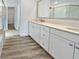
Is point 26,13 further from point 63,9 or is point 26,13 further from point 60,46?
point 60,46

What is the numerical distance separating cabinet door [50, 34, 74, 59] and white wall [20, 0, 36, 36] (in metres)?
3.61

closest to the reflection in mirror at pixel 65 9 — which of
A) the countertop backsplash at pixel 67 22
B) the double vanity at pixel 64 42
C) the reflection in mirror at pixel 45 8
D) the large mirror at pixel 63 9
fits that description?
the large mirror at pixel 63 9

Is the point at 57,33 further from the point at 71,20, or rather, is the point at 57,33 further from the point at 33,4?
the point at 33,4

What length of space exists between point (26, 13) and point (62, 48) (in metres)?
4.18

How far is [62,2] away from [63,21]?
599 millimetres

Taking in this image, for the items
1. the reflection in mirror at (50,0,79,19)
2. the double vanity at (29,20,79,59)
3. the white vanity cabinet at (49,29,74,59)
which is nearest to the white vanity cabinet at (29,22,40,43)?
the reflection in mirror at (50,0,79,19)

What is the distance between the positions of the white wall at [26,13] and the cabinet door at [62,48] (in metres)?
3.61

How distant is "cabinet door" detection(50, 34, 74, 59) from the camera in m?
2.04

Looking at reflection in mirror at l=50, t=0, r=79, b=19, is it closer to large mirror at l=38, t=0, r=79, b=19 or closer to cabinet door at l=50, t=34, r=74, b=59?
large mirror at l=38, t=0, r=79, b=19

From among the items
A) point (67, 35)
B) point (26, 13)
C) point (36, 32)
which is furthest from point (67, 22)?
point (26, 13)

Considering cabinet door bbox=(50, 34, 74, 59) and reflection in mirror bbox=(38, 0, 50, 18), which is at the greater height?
reflection in mirror bbox=(38, 0, 50, 18)

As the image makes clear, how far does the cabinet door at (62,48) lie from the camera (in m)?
2.04

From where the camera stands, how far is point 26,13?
20.0ft

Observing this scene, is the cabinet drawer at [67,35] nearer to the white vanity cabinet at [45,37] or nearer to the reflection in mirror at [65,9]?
the white vanity cabinet at [45,37]
